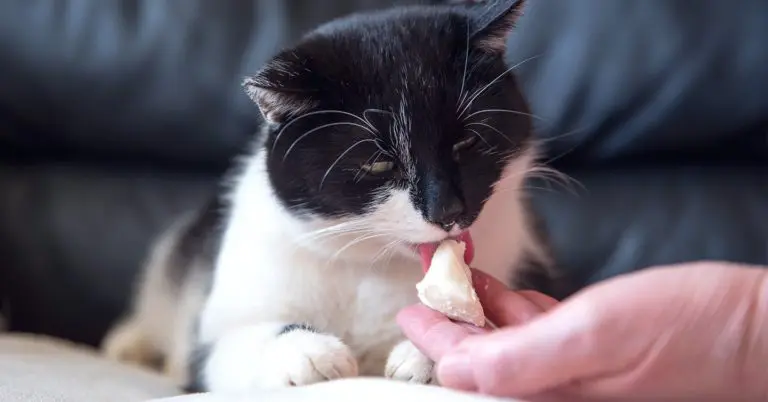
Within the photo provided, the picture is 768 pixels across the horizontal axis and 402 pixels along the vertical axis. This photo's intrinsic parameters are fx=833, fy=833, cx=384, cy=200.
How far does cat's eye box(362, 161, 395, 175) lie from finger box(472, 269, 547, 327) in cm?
16

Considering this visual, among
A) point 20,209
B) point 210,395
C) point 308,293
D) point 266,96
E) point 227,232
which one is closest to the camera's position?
point 210,395

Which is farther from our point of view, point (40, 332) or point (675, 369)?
point (40, 332)

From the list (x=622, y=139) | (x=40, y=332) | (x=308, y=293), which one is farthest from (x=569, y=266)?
(x=40, y=332)

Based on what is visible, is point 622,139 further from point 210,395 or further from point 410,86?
point 210,395

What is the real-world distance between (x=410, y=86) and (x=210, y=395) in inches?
16.0

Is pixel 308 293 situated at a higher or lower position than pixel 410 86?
lower

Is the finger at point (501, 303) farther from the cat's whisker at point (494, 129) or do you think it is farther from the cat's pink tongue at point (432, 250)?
the cat's whisker at point (494, 129)

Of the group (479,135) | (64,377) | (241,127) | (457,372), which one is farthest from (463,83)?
(241,127)

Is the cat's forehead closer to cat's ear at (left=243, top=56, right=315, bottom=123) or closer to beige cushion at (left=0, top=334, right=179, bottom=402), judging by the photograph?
cat's ear at (left=243, top=56, right=315, bottom=123)

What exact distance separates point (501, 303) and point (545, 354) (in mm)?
283

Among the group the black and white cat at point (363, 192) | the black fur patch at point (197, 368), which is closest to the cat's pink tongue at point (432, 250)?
the black and white cat at point (363, 192)

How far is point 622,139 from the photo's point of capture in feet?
5.07

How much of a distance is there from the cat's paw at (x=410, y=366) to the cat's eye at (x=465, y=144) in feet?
0.75

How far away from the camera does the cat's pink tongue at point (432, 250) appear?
967 mm
